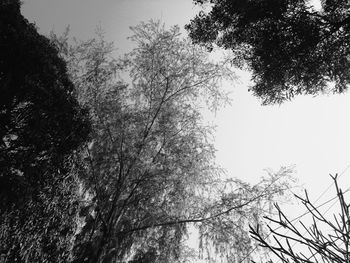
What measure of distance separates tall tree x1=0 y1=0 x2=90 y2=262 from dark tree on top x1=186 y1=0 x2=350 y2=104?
371cm

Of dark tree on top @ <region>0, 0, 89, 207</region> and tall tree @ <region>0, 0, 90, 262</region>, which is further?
dark tree on top @ <region>0, 0, 89, 207</region>

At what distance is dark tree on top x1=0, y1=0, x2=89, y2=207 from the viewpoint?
5.56 meters

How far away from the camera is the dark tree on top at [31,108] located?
556cm

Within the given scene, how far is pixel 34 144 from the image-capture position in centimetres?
571

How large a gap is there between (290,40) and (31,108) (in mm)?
5147

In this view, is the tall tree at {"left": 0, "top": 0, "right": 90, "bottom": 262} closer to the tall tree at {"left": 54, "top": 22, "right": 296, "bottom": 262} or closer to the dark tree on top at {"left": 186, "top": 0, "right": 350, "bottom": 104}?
the tall tree at {"left": 54, "top": 22, "right": 296, "bottom": 262}

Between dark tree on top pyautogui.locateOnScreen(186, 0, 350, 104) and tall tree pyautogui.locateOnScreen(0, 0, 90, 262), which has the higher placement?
Result: dark tree on top pyautogui.locateOnScreen(186, 0, 350, 104)

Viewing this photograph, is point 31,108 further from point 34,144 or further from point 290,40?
point 290,40

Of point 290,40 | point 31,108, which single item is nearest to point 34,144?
point 31,108

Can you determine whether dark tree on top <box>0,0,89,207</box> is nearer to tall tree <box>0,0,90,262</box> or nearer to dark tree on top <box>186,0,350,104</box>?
tall tree <box>0,0,90,262</box>

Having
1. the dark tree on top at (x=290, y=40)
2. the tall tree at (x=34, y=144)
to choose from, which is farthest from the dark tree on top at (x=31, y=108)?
the dark tree on top at (x=290, y=40)

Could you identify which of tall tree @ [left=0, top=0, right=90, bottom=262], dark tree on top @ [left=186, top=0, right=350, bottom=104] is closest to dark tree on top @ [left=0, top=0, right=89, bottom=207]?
tall tree @ [left=0, top=0, right=90, bottom=262]

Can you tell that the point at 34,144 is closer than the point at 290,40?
No

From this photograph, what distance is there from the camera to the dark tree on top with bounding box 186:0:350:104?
455 cm
